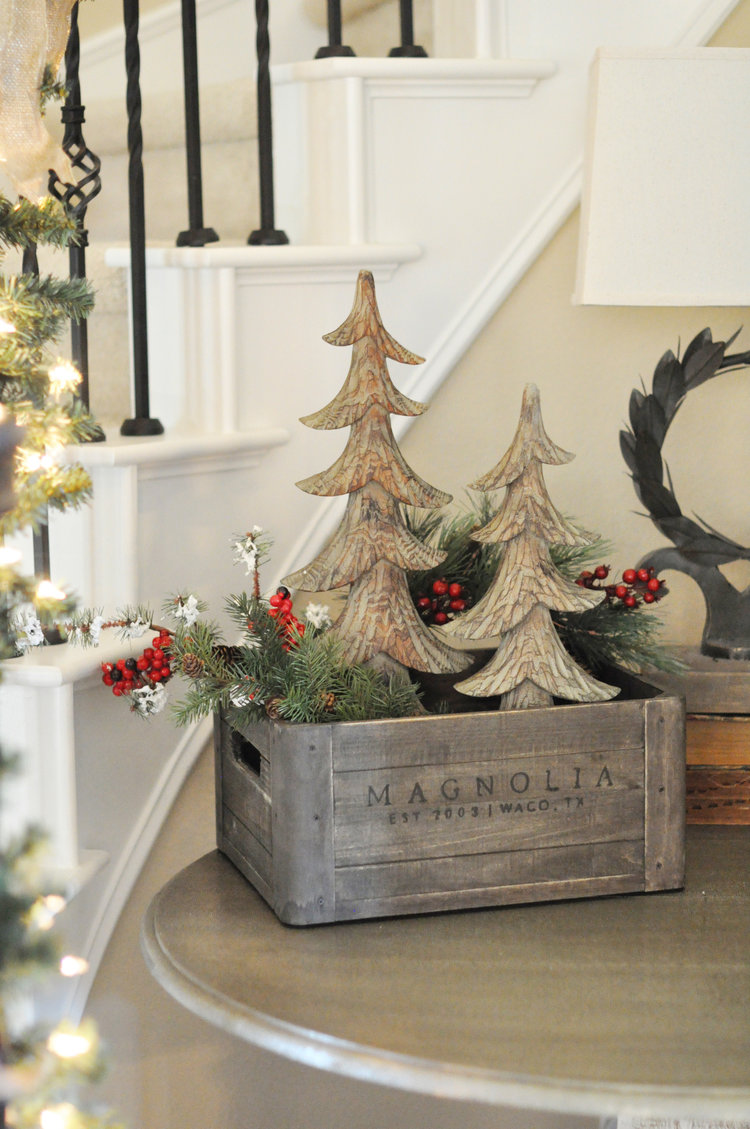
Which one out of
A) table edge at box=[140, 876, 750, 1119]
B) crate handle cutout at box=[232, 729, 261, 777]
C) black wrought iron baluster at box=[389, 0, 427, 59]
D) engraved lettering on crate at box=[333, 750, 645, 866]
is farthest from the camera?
black wrought iron baluster at box=[389, 0, 427, 59]

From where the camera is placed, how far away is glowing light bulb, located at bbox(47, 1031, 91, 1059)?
750 mm

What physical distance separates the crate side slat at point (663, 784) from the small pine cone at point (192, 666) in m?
0.37

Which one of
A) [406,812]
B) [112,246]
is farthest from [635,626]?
[112,246]

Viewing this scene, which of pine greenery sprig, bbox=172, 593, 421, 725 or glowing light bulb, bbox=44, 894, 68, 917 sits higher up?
pine greenery sprig, bbox=172, 593, 421, 725

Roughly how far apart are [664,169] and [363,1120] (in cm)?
111

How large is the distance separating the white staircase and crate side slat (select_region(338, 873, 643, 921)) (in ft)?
1.04

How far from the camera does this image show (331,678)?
959 mm

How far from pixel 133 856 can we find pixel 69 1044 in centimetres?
47

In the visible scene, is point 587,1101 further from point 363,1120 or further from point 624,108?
point 624,108

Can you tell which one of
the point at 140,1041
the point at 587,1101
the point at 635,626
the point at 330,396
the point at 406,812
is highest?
the point at 330,396

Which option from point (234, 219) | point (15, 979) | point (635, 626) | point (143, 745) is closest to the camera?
point (15, 979)

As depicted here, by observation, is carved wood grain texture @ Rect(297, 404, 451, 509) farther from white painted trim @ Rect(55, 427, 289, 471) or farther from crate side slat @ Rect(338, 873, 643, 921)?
crate side slat @ Rect(338, 873, 643, 921)

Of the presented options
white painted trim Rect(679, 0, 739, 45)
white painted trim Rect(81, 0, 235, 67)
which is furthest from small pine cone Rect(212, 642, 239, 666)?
white painted trim Rect(81, 0, 235, 67)

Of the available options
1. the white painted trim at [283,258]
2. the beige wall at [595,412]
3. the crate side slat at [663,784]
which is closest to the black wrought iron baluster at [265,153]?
the white painted trim at [283,258]
